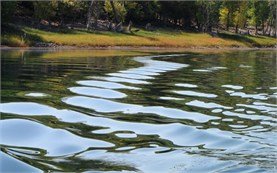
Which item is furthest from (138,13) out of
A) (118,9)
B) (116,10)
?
(116,10)

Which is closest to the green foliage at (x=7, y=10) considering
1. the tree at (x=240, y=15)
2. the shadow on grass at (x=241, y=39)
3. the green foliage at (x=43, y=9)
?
the green foliage at (x=43, y=9)

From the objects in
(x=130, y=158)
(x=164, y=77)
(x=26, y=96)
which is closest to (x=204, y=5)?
(x=164, y=77)

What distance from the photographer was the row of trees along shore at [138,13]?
72.8m

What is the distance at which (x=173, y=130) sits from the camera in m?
10.1

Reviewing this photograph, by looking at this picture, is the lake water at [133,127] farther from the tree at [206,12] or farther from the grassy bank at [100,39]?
the tree at [206,12]

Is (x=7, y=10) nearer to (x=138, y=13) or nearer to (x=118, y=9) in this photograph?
(x=118, y=9)

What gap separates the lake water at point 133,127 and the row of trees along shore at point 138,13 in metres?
49.1

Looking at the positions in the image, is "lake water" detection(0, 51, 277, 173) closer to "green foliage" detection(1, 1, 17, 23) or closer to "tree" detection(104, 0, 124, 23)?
"green foliage" detection(1, 1, 17, 23)

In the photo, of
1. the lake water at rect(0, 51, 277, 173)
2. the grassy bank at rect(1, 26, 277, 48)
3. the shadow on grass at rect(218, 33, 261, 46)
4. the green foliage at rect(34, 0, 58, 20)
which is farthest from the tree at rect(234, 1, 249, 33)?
the lake water at rect(0, 51, 277, 173)

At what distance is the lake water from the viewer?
720 cm

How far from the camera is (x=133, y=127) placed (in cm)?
1019

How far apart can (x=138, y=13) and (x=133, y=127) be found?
Result: 277 feet

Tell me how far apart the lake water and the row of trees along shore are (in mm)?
49106

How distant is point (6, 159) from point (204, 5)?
309 feet
